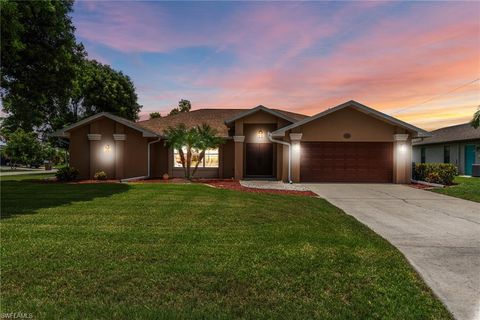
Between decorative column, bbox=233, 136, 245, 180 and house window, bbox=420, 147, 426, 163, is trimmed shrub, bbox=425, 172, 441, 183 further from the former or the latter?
house window, bbox=420, 147, 426, 163

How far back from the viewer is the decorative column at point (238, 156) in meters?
19.5

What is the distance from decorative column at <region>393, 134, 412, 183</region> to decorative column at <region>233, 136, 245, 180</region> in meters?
9.79

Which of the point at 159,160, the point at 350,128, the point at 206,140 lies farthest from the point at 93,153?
the point at 350,128

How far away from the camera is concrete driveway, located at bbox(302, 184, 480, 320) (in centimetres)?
414

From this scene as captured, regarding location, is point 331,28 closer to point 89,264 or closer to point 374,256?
point 374,256

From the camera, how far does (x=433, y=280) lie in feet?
14.5

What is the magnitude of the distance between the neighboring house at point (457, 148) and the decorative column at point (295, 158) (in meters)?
11.0

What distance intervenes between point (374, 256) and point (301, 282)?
1835 mm

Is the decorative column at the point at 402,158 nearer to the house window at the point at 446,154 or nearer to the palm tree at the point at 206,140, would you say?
the palm tree at the point at 206,140

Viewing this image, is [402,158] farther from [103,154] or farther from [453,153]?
[103,154]

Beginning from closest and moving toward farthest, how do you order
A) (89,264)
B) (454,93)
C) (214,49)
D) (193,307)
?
(193,307)
(89,264)
(214,49)
(454,93)

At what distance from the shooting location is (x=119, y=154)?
19.1 meters

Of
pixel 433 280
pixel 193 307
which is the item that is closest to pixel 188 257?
pixel 193 307

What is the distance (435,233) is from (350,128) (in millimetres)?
12077
